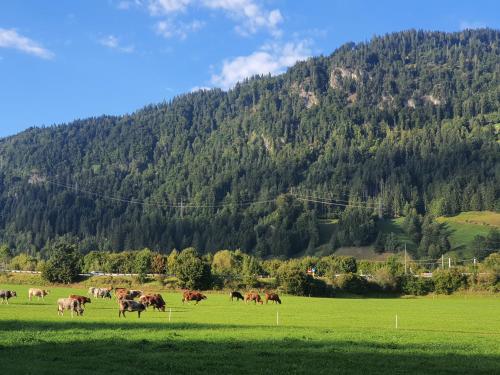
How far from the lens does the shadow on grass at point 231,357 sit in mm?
23828

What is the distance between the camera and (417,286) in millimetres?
131000

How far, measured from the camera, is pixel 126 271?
582 feet

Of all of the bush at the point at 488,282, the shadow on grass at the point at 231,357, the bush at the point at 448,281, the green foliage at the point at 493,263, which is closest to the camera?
the shadow on grass at the point at 231,357

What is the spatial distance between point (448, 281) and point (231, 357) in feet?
378

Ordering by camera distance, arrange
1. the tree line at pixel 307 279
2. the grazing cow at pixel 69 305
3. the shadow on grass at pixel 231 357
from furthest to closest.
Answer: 1. the tree line at pixel 307 279
2. the grazing cow at pixel 69 305
3. the shadow on grass at pixel 231 357

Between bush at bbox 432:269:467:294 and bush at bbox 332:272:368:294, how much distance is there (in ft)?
57.3

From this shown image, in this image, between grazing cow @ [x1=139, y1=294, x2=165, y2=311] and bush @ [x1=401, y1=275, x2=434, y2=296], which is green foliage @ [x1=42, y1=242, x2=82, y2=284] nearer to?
grazing cow @ [x1=139, y1=294, x2=165, y2=311]

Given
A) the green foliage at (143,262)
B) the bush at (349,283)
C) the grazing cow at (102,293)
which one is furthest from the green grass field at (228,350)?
the green foliage at (143,262)

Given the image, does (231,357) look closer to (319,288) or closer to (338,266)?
(319,288)

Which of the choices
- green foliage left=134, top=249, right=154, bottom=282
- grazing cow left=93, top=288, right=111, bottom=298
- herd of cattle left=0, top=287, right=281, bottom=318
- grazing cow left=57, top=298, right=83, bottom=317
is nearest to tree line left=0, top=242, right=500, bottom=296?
herd of cattle left=0, top=287, right=281, bottom=318

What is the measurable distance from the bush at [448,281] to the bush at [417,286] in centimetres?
167

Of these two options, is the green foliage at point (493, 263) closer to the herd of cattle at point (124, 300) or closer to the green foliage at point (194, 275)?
the green foliage at point (194, 275)

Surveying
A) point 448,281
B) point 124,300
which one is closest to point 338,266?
point 448,281

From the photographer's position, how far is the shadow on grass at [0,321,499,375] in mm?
23828
